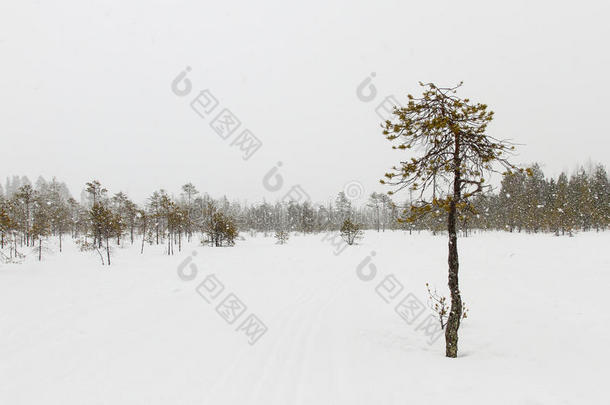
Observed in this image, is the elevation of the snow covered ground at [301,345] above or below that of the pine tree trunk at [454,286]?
below

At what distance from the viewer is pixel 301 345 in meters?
7.27

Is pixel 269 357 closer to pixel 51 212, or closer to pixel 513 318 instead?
pixel 513 318

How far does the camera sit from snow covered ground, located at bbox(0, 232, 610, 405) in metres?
5.05

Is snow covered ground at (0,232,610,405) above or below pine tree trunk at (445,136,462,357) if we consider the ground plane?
below

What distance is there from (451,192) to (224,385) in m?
6.40

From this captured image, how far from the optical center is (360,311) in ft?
34.8

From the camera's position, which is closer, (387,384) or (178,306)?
(387,384)

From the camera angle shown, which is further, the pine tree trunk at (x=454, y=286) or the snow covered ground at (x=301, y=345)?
the pine tree trunk at (x=454, y=286)

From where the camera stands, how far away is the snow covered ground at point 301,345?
5.05 metres

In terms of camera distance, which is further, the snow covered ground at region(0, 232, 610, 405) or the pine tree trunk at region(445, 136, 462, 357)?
the pine tree trunk at region(445, 136, 462, 357)

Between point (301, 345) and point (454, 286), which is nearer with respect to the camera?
point (454, 286)

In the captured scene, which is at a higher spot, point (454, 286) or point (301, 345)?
point (454, 286)

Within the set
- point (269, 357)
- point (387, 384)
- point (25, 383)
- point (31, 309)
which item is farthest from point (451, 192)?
point (31, 309)

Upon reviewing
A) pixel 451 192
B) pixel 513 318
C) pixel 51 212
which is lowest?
pixel 513 318
